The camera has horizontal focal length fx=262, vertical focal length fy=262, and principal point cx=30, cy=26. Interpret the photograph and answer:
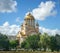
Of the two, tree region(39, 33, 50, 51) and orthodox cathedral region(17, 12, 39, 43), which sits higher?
orthodox cathedral region(17, 12, 39, 43)

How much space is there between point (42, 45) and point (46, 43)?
0.89m

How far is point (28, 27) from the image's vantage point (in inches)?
2194

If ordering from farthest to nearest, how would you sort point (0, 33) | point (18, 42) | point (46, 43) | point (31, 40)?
point (18, 42) < point (0, 33) < point (31, 40) < point (46, 43)

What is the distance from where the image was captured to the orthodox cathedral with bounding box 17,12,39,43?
55156 mm

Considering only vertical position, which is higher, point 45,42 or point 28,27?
point 28,27

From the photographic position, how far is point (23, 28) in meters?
56.5

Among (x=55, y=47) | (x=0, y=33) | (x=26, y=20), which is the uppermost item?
(x=26, y=20)

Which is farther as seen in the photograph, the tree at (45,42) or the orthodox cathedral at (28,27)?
the orthodox cathedral at (28,27)

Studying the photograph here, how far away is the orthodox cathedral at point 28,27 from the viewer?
55.2 meters

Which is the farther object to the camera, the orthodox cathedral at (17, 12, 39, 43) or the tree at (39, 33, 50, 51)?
the orthodox cathedral at (17, 12, 39, 43)

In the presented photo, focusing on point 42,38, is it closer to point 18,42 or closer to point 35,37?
point 35,37

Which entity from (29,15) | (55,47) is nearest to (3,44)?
(55,47)

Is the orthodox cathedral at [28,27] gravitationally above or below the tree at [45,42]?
above

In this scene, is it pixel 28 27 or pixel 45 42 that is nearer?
pixel 45 42
